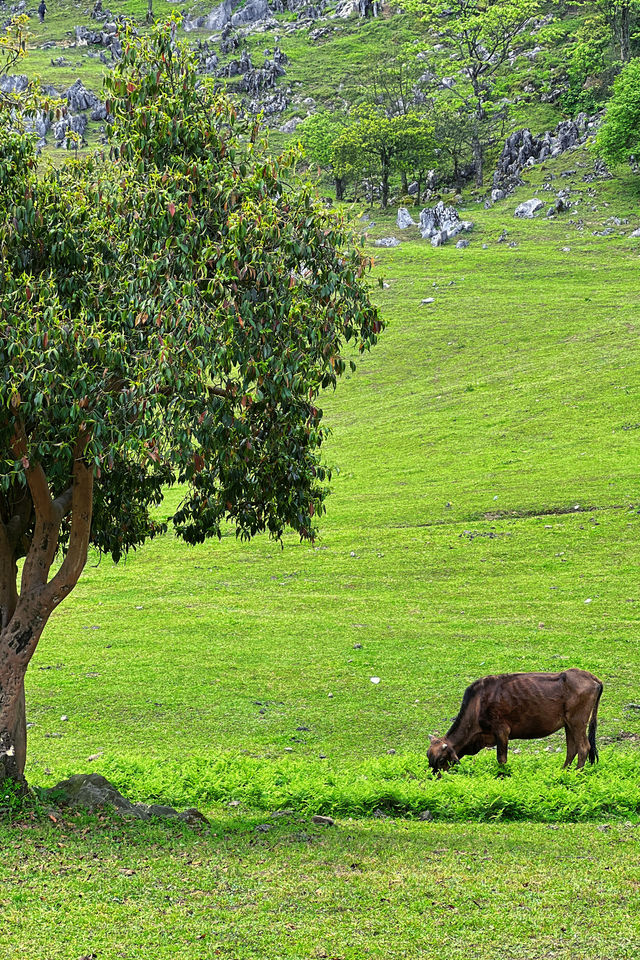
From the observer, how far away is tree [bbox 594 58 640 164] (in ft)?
258

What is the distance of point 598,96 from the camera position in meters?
106

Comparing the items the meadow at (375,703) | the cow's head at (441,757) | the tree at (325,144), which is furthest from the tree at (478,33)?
the cow's head at (441,757)

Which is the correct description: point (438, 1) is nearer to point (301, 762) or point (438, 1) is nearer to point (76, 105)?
point (76, 105)

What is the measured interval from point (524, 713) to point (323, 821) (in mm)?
4271

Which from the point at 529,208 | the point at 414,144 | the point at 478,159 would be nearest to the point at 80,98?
the point at 414,144

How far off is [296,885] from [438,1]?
135843mm

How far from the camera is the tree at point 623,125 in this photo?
7869 centimetres

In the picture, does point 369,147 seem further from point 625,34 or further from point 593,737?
point 593,737

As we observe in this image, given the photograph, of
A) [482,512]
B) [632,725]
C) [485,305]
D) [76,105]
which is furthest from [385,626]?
[76,105]

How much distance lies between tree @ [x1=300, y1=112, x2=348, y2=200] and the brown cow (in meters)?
83.1

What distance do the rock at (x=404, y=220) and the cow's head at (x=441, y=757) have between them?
78924 mm

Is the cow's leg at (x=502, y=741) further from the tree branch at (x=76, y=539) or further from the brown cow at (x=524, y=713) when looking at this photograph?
the tree branch at (x=76, y=539)

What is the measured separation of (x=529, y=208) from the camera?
83062 millimetres

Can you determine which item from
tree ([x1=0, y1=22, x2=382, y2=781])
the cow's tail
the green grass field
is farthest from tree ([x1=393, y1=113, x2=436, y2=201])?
the cow's tail
